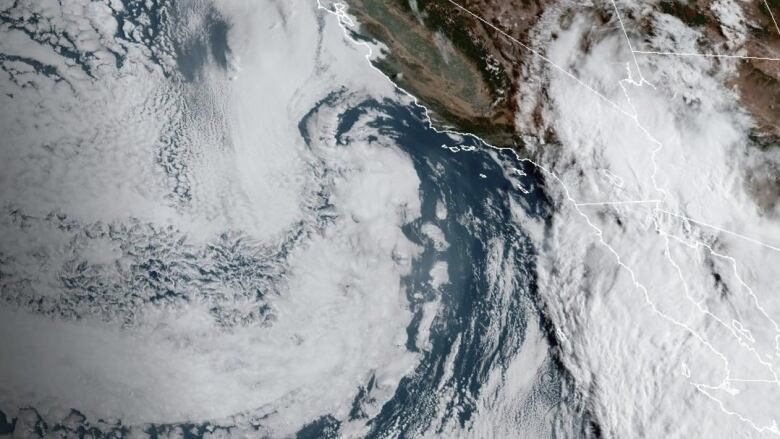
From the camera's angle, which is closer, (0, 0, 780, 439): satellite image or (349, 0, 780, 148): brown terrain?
(0, 0, 780, 439): satellite image

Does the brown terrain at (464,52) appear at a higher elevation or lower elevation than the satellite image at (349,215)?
higher

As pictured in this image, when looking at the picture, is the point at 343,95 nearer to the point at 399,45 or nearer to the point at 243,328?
the point at 399,45

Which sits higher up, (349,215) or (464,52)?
(464,52)

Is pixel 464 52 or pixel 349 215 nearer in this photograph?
pixel 349 215

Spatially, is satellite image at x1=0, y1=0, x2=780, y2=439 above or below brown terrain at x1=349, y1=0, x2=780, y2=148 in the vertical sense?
below

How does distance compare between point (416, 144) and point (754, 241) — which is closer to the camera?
point (754, 241)

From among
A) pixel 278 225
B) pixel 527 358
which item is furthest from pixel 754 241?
pixel 278 225

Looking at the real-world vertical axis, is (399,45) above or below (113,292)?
above

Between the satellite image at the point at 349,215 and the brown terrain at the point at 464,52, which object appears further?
the brown terrain at the point at 464,52
